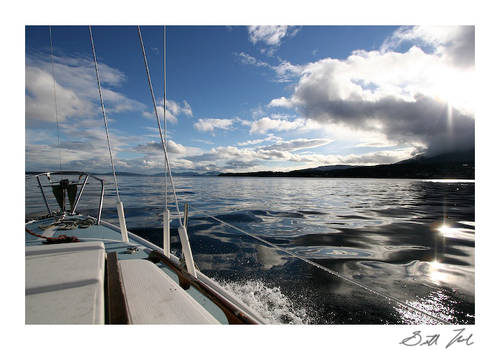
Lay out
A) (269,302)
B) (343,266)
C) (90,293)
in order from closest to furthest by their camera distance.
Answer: (90,293), (269,302), (343,266)

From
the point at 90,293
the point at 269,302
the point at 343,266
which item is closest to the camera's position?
the point at 90,293

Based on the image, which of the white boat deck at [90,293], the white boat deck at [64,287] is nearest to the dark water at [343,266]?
the white boat deck at [90,293]

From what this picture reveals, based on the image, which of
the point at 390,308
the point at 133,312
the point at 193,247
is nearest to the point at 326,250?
the point at 390,308

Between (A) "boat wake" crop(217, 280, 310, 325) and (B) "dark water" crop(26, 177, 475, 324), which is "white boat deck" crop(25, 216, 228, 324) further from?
(B) "dark water" crop(26, 177, 475, 324)

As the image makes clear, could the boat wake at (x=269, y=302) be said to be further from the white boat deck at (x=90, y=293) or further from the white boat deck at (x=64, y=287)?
the white boat deck at (x=64, y=287)

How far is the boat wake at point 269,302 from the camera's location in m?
2.41

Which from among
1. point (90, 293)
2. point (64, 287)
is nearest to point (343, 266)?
point (90, 293)

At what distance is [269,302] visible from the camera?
271 cm

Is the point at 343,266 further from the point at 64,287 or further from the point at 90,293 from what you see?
the point at 64,287

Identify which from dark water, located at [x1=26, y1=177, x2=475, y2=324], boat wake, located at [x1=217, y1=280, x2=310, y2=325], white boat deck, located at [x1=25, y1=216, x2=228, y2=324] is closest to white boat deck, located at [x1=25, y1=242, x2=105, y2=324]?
white boat deck, located at [x1=25, y1=216, x2=228, y2=324]

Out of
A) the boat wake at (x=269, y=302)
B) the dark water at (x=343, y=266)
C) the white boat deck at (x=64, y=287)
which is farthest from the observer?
the dark water at (x=343, y=266)

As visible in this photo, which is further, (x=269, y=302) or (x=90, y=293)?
(x=269, y=302)

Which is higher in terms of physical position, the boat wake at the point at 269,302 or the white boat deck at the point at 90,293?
the white boat deck at the point at 90,293
